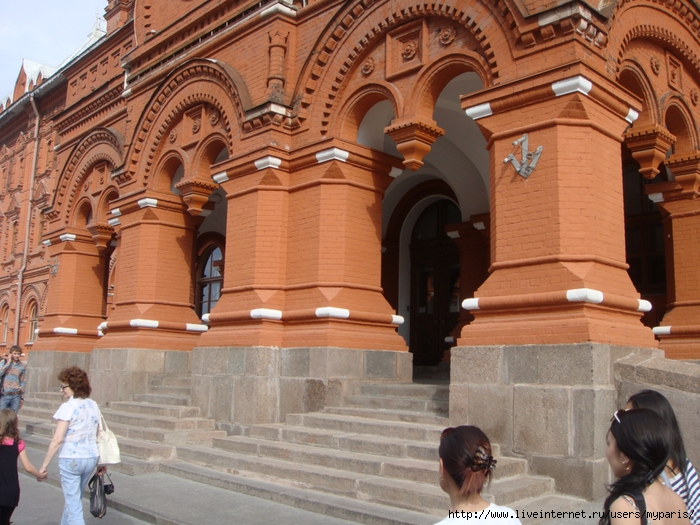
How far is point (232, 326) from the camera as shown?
34.7ft

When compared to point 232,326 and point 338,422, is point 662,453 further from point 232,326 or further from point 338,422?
point 232,326

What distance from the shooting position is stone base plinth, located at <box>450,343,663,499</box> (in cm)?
646

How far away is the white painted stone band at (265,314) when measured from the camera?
10039 mm

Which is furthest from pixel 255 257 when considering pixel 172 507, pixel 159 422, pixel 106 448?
pixel 106 448

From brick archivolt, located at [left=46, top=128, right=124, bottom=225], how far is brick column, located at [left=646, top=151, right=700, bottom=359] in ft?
35.7

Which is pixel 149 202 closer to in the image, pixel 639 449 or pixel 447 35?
pixel 447 35

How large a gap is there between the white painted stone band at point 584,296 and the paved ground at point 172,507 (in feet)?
6.14

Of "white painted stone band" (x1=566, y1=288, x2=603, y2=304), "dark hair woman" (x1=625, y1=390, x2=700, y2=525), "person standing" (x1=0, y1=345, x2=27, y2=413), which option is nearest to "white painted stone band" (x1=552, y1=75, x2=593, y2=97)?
"white painted stone band" (x1=566, y1=288, x2=603, y2=304)

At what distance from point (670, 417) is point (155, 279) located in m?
11.4

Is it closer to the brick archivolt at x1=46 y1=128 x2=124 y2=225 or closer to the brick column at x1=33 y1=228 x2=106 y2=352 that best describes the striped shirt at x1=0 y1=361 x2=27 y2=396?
the brick column at x1=33 y1=228 x2=106 y2=352

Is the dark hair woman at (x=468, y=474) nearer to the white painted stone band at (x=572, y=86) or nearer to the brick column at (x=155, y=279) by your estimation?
the white painted stone band at (x=572, y=86)

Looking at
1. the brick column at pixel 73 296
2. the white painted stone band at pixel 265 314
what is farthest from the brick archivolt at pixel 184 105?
the brick column at pixel 73 296

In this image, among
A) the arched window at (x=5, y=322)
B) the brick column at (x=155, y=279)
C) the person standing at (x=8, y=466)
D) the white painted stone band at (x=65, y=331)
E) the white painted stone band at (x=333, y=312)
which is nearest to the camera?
the person standing at (x=8, y=466)

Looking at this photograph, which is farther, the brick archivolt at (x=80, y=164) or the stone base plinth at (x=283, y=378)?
the brick archivolt at (x=80, y=164)
